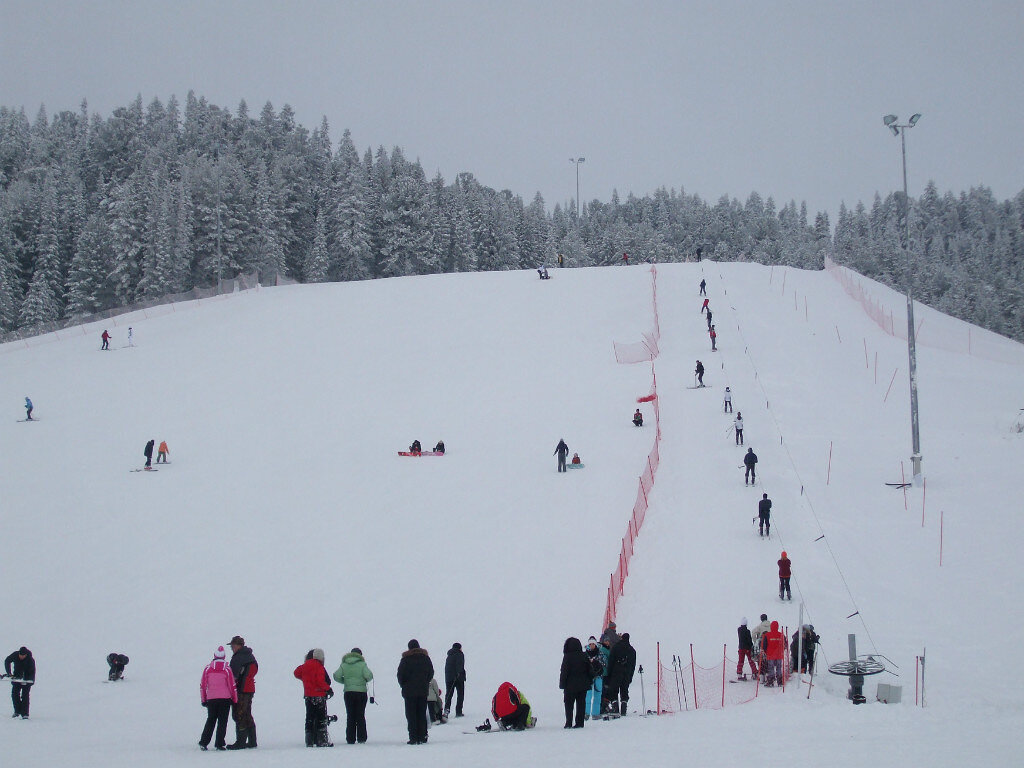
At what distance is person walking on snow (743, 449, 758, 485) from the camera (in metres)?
24.1

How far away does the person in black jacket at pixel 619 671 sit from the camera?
12125 millimetres

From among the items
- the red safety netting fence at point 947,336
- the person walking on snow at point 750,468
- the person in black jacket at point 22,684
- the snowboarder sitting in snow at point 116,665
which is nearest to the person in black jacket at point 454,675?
the person in black jacket at point 22,684

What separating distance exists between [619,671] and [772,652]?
116 inches

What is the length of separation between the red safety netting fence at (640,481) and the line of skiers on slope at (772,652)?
10.9ft

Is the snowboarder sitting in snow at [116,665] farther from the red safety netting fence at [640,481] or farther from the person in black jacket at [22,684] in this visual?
the red safety netting fence at [640,481]

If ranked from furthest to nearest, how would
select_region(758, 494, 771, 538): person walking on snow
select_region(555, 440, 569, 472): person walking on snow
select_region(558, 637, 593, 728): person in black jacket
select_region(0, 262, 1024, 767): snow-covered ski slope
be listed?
select_region(555, 440, 569, 472): person walking on snow → select_region(758, 494, 771, 538): person walking on snow → select_region(0, 262, 1024, 767): snow-covered ski slope → select_region(558, 637, 593, 728): person in black jacket

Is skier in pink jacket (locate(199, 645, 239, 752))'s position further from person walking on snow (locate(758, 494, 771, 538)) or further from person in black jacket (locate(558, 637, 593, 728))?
person walking on snow (locate(758, 494, 771, 538))

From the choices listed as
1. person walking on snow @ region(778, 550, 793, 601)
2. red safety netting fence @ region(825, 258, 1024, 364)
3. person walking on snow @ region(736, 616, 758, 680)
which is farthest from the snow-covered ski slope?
person walking on snow @ region(736, 616, 758, 680)

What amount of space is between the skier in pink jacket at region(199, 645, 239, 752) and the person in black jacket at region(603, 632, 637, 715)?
4742 millimetres

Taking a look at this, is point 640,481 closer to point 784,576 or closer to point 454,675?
point 784,576

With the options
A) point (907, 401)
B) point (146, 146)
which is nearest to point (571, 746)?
point (907, 401)

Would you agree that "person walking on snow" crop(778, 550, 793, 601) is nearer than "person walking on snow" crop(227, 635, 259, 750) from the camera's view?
No

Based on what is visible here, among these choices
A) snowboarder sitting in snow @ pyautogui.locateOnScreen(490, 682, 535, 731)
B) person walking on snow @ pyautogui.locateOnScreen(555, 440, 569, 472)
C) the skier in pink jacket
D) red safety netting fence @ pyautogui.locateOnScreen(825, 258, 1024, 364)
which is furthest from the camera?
red safety netting fence @ pyautogui.locateOnScreen(825, 258, 1024, 364)

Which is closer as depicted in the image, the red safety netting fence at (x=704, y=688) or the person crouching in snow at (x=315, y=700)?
the person crouching in snow at (x=315, y=700)
